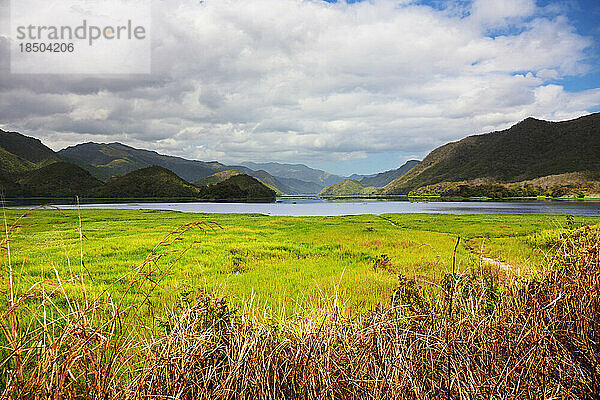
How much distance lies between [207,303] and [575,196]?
169551 millimetres

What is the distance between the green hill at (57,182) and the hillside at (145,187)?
5779mm

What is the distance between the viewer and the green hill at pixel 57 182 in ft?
368

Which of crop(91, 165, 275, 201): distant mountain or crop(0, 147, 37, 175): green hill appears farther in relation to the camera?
crop(91, 165, 275, 201): distant mountain

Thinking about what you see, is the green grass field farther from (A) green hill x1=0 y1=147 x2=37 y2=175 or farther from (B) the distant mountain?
(A) green hill x1=0 y1=147 x2=37 y2=175

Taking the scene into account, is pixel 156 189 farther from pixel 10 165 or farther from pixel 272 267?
pixel 272 267

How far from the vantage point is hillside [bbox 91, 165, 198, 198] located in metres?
148

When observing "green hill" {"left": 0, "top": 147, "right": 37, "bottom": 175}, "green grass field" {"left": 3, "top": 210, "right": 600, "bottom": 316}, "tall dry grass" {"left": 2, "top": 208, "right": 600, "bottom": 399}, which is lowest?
"green grass field" {"left": 3, "top": 210, "right": 600, "bottom": 316}

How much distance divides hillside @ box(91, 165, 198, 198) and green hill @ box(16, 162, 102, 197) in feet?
19.0

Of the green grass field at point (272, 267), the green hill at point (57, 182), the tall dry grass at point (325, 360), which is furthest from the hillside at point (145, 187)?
the tall dry grass at point (325, 360)

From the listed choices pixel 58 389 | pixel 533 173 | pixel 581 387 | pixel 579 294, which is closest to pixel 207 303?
pixel 58 389

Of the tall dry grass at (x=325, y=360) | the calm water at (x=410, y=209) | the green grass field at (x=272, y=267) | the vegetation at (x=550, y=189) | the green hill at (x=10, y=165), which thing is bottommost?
the calm water at (x=410, y=209)

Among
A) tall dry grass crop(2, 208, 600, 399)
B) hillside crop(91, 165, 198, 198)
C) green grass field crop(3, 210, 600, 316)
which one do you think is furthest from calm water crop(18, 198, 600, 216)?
tall dry grass crop(2, 208, 600, 399)

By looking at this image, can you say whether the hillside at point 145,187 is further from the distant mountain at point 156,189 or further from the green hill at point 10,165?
the green hill at point 10,165

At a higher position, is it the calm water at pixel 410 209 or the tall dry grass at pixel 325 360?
the tall dry grass at pixel 325 360
